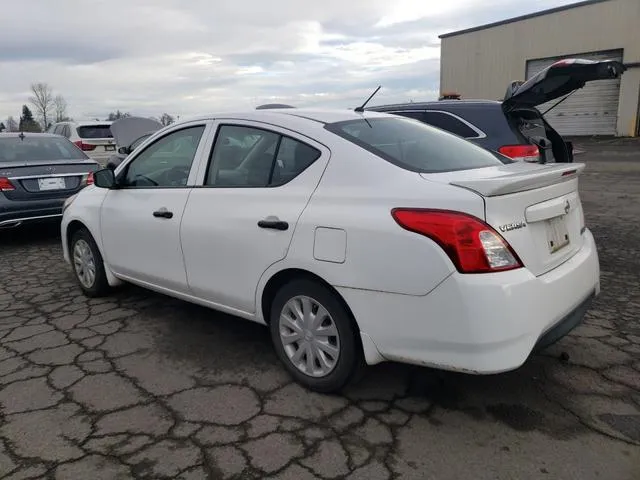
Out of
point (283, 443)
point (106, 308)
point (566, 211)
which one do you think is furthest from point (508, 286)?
point (106, 308)

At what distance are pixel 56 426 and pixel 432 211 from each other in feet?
7.15

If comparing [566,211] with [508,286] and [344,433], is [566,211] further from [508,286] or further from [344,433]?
[344,433]

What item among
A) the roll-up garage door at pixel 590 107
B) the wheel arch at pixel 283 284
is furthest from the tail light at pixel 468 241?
the roll-up garage door at pixel 590 107

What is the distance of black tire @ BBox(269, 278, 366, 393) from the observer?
9.44 feet

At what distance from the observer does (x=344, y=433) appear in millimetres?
2748

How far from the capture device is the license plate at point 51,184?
6.99 m

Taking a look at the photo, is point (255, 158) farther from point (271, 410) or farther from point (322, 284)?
point (271, 410)

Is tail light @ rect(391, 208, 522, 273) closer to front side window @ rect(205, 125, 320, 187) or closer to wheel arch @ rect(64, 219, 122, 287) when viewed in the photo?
front side window @ rect(205, 125, 320, 187)

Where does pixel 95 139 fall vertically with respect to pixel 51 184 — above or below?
above

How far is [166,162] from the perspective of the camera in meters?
4.11

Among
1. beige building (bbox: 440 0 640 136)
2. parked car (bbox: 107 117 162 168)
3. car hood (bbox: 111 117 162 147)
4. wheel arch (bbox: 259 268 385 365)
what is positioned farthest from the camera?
beige building (bbox: 440 0 640 136)

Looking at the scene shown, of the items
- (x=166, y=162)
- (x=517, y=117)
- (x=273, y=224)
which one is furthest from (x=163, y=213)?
(x=517, y=117)

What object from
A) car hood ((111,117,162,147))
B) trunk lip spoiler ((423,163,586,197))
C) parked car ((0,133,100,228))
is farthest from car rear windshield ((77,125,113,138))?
trunk lip spoiler ((423,163,586,197))

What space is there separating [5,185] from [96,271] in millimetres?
2905
